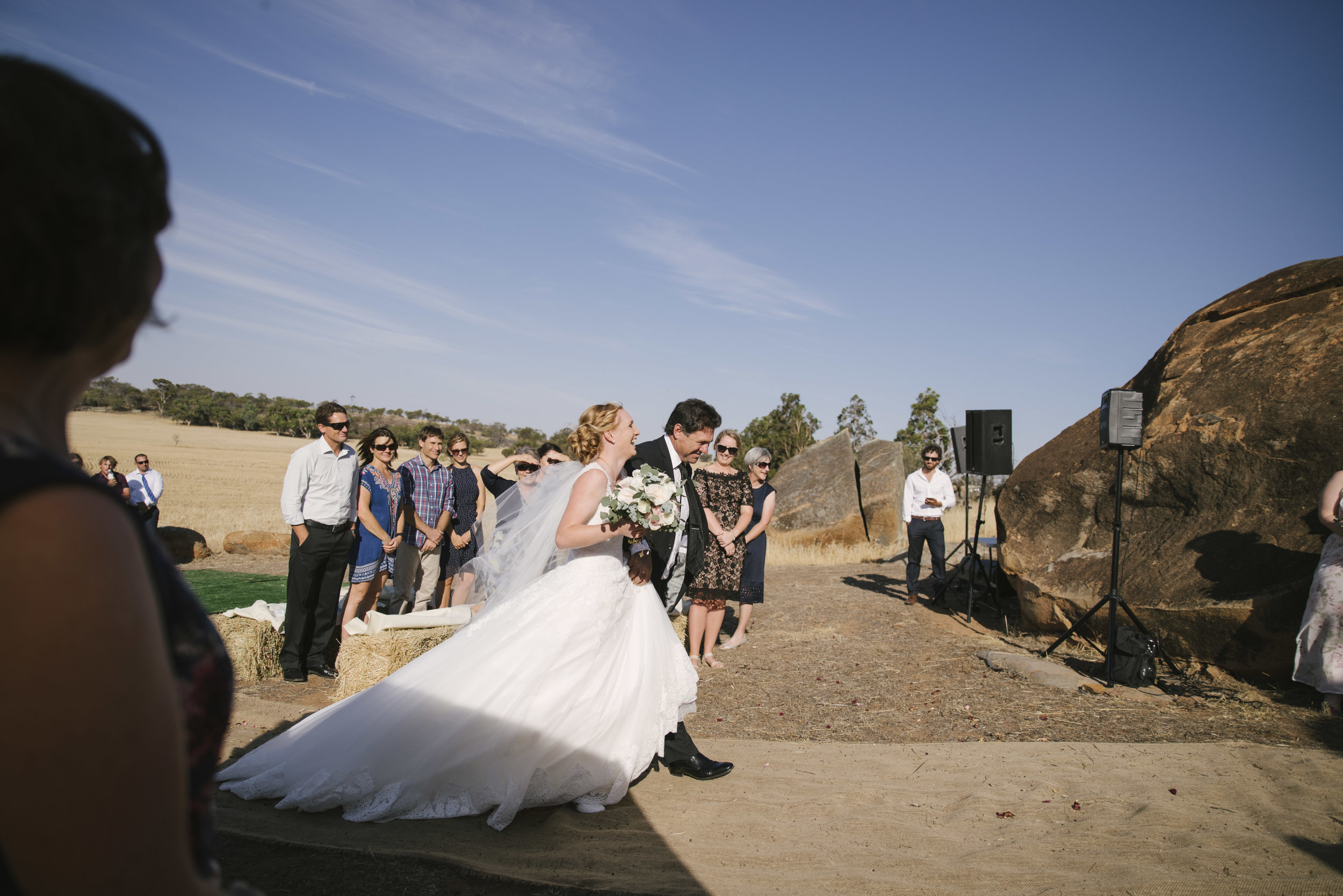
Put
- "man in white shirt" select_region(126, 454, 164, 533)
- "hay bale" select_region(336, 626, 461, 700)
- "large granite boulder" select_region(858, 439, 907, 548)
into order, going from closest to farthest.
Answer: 1. "hay bale" select_region(336, 626, 461, 700)
2. "man in white shirt" select_region(126, 454, 164, 533)
3. "large granite boulder" select_region(858, 439, 907, 548)

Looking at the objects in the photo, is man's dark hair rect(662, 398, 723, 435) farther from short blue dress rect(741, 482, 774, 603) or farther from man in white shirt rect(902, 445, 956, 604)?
man in white shirt rect(902, 445, 956, 604)

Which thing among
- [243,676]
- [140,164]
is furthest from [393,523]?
[140,164]

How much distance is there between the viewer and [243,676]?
264 inches

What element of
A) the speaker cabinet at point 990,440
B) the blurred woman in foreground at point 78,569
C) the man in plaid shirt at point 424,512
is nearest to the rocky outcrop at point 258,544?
the man in plaid shirt at point 424,512

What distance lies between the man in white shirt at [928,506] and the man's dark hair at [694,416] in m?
5.72

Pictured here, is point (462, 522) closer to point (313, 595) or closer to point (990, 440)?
point (313, 595)

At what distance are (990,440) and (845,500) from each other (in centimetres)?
689

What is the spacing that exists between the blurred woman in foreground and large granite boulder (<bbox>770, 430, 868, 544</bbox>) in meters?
17.1

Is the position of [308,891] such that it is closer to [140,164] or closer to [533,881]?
[533,881]

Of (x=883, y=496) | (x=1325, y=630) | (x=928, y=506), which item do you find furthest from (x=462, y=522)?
(x=883, y=496)

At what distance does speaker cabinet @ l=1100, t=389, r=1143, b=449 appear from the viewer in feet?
22.1

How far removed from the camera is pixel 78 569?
2.53ft

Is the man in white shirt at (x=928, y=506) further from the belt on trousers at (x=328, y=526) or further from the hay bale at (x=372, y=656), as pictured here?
the belt on trousers at (x=328, y=526)

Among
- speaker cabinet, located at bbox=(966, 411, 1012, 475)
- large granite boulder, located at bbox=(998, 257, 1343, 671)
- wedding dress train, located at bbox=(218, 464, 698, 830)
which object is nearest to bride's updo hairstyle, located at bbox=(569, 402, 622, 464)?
wedding dress train, located at bbox=(218, 464, 698, 830)
